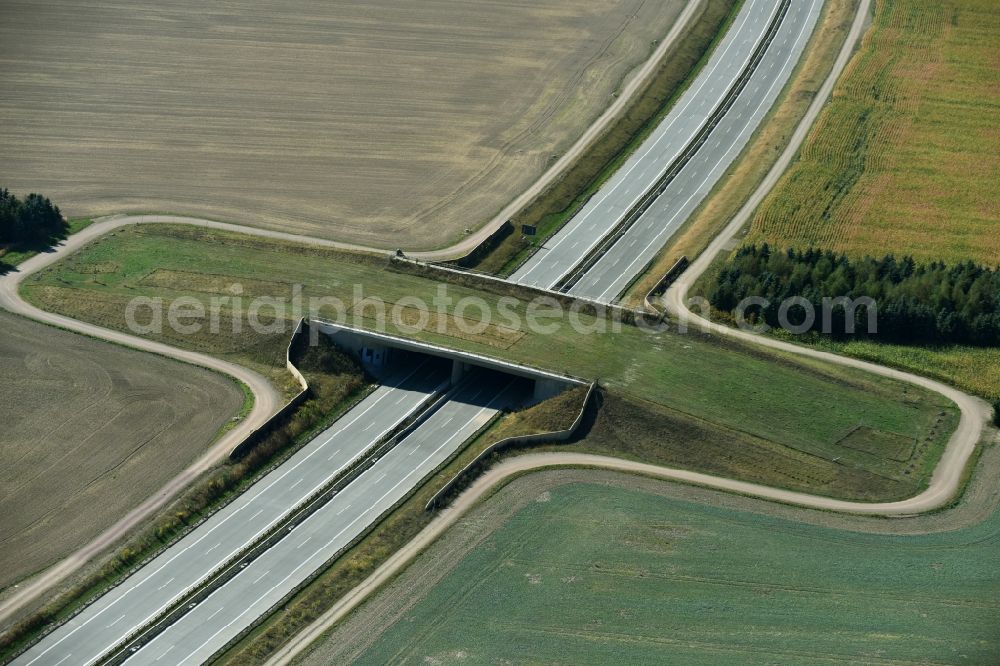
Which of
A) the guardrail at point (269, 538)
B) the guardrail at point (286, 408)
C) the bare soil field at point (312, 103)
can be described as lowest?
the guardrail at point (269, 538)

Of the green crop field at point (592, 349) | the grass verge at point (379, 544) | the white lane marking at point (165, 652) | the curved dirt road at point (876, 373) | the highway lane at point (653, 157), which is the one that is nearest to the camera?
the white lane marking at point (165, 652)

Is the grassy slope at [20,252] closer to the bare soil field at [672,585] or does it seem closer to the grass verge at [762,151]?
the grass verge at [762,151]

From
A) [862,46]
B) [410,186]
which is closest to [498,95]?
[410,186]

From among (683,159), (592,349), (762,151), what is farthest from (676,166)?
(592,349)

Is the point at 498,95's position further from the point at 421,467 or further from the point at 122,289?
the point at 421,467

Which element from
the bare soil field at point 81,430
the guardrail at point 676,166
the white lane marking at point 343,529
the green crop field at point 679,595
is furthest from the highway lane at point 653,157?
the green crop field at point 679,595

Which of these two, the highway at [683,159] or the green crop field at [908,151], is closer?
the highway at [683,159]

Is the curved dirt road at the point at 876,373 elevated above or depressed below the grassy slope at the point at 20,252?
below
